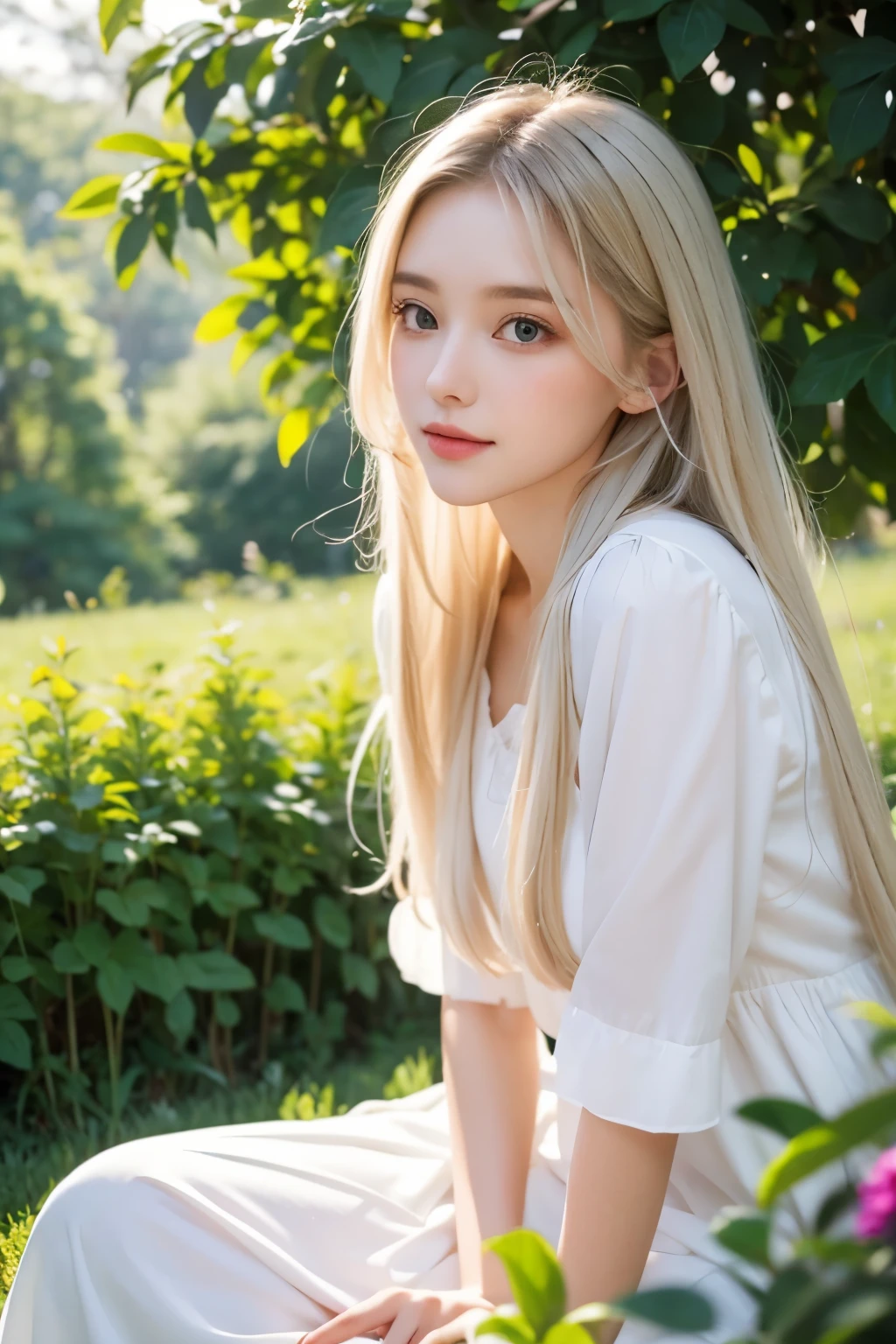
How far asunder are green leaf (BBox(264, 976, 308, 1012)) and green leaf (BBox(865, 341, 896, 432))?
1.57 metres

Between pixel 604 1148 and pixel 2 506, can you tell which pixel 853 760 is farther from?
pixel 2 506

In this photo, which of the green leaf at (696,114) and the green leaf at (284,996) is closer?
the green leaf at (696,114)

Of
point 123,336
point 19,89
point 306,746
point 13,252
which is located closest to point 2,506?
point 13,252

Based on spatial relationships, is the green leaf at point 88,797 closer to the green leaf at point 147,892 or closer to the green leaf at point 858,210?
the green leaf at point 147,892

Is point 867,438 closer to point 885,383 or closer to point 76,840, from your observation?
point 885,383

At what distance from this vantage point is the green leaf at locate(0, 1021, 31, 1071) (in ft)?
7.11

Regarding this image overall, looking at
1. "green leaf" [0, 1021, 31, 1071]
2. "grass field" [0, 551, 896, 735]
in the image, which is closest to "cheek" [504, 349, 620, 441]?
"green leaf" [0, 1021, 31, 1071]

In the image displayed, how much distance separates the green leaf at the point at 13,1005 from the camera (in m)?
2.20

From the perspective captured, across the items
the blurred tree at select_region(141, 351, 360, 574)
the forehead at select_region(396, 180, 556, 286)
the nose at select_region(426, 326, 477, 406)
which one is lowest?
the blurred tree at select_region(141, 351, 360, 574)

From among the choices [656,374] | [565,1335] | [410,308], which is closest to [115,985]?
[410,308]

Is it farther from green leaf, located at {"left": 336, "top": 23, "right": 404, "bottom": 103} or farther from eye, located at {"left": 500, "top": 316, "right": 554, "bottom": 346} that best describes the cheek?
green leaf, located at {"left": 336, "top": 23, "right": 404, "bottom": 103}

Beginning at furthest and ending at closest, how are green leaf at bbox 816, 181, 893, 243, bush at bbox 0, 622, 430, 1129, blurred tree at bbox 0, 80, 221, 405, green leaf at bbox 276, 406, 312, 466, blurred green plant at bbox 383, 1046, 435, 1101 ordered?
blurred tree at bbox 0, 80, 221, 405 < blurred green plant at bbox 383, 1046, 435, 1101 < green leaf at bbox 276, 406, 312, 466 < bush at bbox 0, 622, 430, 1129 < green leaf at bbox 816, 181, 893, 243

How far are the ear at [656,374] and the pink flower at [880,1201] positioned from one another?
3.82 ft

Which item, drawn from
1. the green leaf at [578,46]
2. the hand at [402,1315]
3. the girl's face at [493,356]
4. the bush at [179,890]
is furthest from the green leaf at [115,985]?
the green leaf at [578,46]
